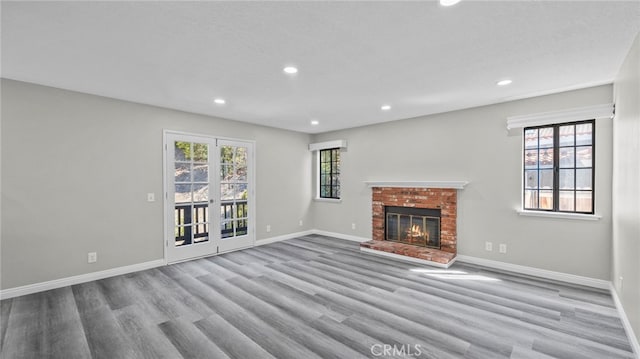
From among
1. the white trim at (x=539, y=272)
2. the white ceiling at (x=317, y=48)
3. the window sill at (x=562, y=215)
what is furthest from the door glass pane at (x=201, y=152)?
the window sill at (x=562, y=215)

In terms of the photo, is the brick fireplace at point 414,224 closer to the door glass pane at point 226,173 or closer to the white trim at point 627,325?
the white trim at point 627,325

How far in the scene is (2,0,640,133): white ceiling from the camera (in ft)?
6.21

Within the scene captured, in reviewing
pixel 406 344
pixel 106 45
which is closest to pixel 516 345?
pixel 406 344

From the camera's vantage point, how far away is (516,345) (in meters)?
2.25

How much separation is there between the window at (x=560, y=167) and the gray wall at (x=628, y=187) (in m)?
0.44

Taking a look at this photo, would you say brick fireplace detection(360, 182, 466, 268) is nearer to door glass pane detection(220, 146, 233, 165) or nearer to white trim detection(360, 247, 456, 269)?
white trim detection(360, 247, 456, 269)

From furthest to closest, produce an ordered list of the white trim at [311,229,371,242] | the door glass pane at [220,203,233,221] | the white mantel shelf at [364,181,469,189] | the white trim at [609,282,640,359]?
the white trim at [311,229,371,242] → the door glass pane at [220,203,233,221] → the white mantel shelf at [364,181,469,189] → the white trim at [609,282,640,359]

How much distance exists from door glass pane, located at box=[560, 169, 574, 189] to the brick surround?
4.39 feet

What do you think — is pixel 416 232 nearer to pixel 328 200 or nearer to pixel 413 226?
pixel 413 226

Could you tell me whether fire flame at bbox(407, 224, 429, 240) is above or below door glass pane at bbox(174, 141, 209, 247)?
below

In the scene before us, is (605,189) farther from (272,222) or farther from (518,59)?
(272,222)

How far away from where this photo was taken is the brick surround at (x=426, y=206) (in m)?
4.49

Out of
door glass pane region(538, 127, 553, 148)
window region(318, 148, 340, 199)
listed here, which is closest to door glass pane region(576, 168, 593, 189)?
door glass pane region(538, 127, 553, 148)

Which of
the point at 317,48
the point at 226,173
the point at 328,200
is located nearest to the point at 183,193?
the point at 226,173
